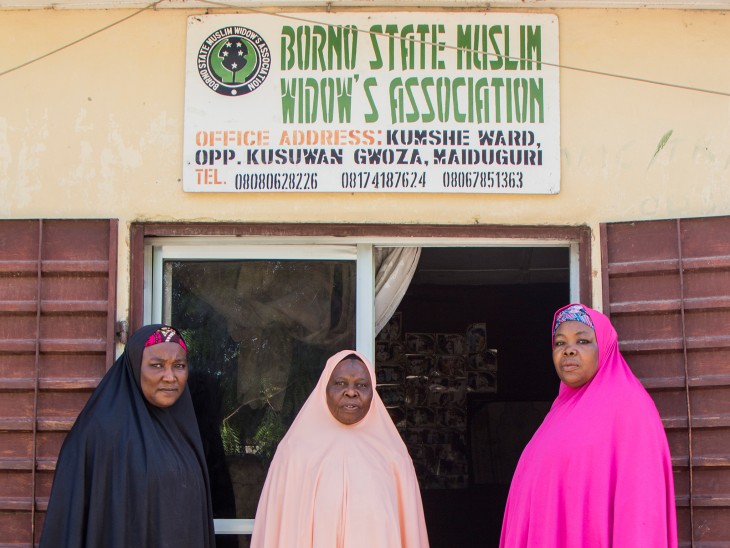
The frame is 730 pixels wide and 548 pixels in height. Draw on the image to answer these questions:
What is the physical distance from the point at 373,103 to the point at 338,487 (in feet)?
5.52

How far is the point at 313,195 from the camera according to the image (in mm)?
4004

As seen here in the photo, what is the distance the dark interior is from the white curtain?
2.06 m

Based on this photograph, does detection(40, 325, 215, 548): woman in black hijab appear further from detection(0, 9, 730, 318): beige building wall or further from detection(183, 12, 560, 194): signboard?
detection(183, 12, 560, 194): signboard

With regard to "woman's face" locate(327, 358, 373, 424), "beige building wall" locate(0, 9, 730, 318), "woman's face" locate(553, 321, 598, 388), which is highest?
"beige building wall" locate(0, 9, 730, 318)

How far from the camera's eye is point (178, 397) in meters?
3.65

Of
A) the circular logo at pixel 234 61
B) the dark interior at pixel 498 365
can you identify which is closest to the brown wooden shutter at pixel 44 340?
the circular logo at pixel 234 61

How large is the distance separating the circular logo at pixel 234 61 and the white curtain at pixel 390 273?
99 centimetres

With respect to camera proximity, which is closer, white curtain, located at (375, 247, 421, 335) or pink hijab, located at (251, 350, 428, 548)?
pink hijab, located at (251, 350, 428, 548)

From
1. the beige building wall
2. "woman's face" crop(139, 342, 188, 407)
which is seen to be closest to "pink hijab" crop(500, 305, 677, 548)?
the beige building wall

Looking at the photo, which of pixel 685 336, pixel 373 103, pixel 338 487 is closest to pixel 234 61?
pixel 373 103

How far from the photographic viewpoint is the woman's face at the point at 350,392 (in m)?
3.66

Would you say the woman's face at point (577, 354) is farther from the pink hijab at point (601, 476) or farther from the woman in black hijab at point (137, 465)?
the woman in black hijab at point (137, 465)

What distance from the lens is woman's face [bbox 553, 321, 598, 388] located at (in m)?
3.49

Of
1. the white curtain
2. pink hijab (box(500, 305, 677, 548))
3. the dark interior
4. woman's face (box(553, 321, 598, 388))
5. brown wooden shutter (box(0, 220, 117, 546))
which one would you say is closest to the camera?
pink hijab (box(500, 305, 677, 548))
